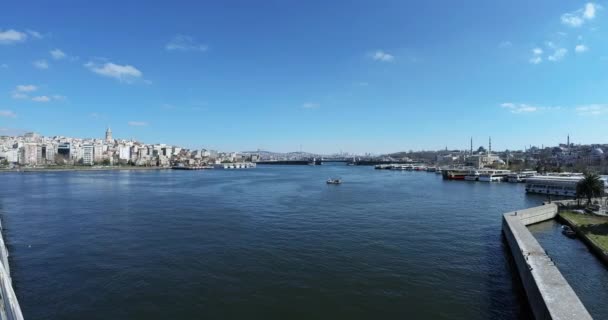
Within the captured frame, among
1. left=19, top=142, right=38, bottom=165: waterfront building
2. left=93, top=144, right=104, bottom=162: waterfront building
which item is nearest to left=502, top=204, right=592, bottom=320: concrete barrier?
left=19, top=142, right=38, bottom=165: waterfront building

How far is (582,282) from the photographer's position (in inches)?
426

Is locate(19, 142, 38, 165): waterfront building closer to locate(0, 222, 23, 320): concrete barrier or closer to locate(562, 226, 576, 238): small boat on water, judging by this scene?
locate(0, 222, 23, 320): concrete barrier

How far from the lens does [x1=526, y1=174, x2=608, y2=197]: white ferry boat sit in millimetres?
33906

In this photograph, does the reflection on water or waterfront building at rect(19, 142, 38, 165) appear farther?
waterfront building at rect(19, 142, 38, 165)

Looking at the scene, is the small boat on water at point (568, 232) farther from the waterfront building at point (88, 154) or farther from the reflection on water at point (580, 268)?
the waterfront building at point (88, 154)

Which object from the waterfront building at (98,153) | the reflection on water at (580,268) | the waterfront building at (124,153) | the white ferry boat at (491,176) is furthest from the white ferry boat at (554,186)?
the waterfront building at (124,153)

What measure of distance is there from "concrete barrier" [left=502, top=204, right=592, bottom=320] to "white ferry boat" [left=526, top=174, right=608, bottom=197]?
1042 inches

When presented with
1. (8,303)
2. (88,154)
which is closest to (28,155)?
(88,154)

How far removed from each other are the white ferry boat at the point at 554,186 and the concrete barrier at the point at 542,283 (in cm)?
2647

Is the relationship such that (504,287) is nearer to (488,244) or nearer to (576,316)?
(576,316)

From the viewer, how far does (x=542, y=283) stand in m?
8.55

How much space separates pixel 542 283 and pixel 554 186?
114 feet

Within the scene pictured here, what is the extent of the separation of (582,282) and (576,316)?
525cm

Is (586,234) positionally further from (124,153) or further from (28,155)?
(124,153)
